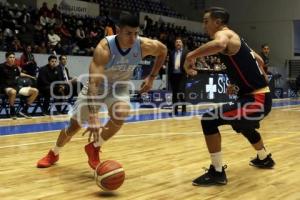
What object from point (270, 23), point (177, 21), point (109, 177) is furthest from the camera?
point (270, 23)

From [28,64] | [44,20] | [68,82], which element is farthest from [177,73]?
[44,20]

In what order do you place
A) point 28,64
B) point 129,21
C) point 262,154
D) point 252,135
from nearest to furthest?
point 129,21
point 252,135
point 262,154
point 28,64

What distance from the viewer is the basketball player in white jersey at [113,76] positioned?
170 inches

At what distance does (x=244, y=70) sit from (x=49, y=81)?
7550mm

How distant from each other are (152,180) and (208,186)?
1.88 feet

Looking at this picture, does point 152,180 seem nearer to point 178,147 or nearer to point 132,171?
point 132,171

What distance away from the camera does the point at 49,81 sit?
447 inches

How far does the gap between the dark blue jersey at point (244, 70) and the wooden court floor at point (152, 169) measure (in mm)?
962

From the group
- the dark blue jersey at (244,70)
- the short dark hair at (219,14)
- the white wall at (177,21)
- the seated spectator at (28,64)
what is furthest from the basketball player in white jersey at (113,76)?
the white wall at (177,21)

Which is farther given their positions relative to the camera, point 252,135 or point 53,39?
point 53,39

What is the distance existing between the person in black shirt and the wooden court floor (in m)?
2.88

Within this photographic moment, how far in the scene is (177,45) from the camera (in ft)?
39.4

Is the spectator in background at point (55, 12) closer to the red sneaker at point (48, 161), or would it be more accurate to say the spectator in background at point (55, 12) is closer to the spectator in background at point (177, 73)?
the spectator in background at point (177, 73)

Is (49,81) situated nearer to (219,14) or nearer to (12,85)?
(12,85)
